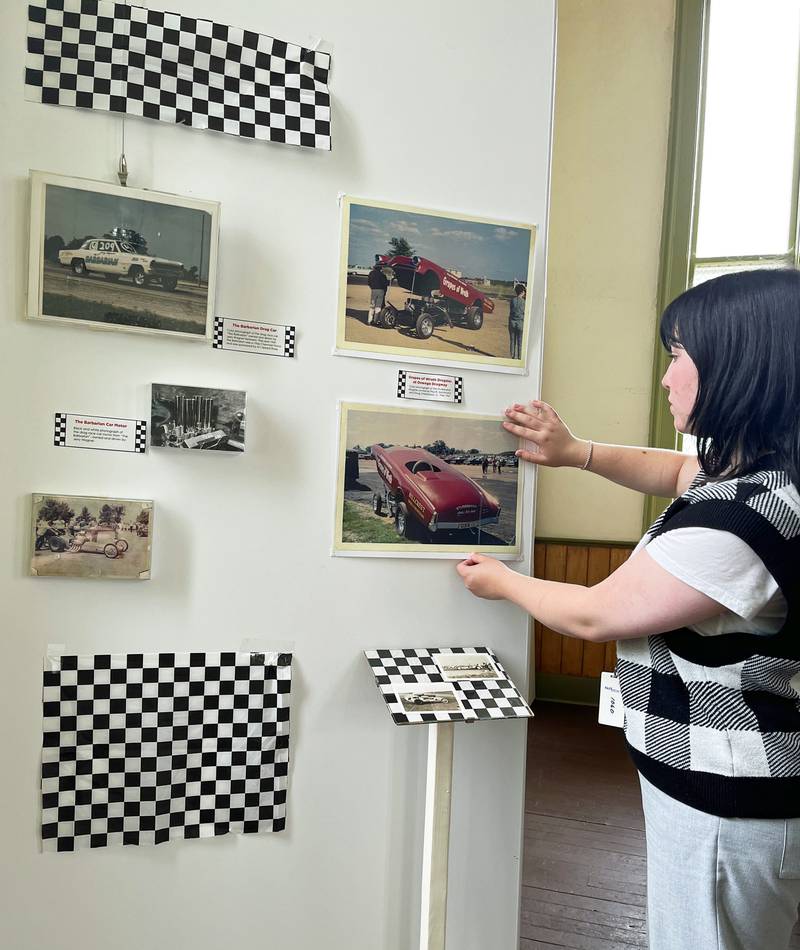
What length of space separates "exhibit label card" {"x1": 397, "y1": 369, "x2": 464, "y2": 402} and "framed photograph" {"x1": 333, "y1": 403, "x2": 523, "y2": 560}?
32 millimetres

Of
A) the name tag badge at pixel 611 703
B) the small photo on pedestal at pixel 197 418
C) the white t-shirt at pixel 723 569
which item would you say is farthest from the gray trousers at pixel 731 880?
the small photo on pedestal at pixel 197 418

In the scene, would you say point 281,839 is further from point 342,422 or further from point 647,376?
point 647,376

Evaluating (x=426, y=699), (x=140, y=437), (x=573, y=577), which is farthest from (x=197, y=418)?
(x=573, y=577)

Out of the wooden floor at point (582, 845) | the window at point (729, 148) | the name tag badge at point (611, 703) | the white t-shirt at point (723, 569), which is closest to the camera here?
the white t-shirt at point (723, 569)

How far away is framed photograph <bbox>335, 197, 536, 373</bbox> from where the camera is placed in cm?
152

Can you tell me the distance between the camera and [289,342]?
1.48 m

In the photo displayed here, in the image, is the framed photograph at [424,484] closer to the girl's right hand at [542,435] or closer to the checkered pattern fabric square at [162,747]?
the girl's right hand at [542,435]

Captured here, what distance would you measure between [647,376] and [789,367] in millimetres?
3483

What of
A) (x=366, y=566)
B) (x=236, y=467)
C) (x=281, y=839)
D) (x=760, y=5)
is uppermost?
(x=760, y=5)

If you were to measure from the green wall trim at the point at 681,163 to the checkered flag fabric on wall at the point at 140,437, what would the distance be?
349cm

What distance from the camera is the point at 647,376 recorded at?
447cm

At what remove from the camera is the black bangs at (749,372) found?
112 centimetres

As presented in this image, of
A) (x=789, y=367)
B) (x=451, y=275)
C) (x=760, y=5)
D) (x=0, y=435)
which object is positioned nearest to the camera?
(x=789, y=367)

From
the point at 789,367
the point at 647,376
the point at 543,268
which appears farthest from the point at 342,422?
the point at 647,376
